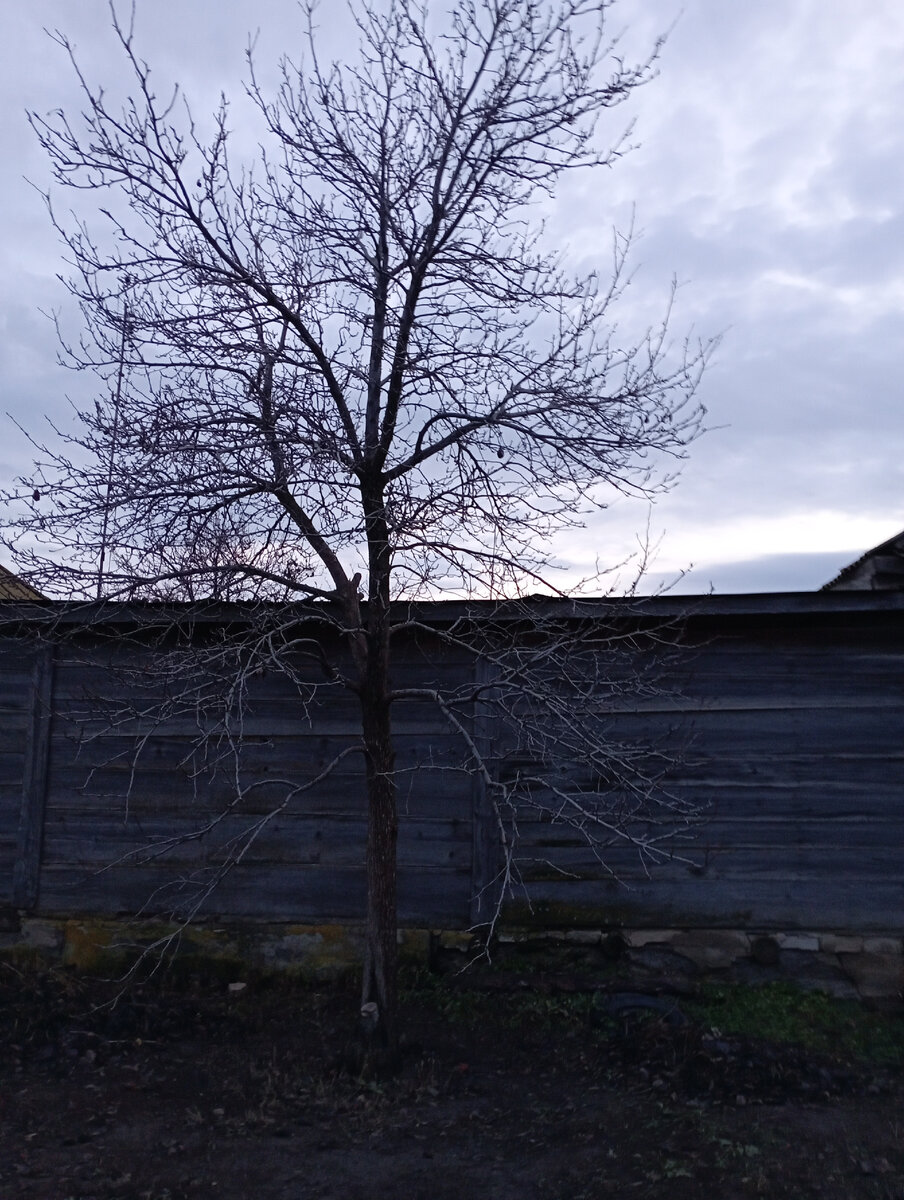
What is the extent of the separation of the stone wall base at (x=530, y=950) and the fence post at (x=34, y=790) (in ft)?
0.80

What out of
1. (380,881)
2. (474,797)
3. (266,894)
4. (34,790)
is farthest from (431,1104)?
(34,790)

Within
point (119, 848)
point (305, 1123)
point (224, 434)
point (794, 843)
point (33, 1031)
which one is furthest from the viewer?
point (119, 848)

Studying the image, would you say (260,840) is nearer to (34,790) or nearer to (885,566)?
(34,790)

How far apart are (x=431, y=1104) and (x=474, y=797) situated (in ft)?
7.73

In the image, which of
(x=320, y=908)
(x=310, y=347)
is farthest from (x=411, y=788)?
(x=310, y=347)

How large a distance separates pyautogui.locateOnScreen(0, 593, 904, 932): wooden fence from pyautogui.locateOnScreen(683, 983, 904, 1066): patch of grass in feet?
1.56

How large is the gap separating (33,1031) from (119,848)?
1.57 meters

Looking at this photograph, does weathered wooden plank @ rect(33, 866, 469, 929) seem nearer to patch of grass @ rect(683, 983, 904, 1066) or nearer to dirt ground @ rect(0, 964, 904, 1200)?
dirt ground @ rect(0, 964, 904, 1200)

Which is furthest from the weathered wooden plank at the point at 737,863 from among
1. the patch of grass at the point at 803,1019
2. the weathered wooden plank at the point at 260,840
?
the patch of grass at the point at 803,1019

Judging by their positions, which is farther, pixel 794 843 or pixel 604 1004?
pixel 794 843

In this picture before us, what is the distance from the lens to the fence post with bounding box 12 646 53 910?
25.8ft

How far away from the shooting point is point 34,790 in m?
7.96

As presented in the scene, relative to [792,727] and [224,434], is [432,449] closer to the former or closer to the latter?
[224,434]

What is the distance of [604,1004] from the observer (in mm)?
6668
